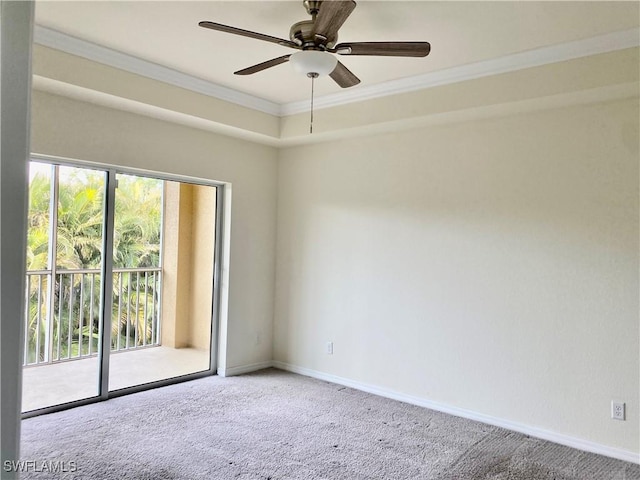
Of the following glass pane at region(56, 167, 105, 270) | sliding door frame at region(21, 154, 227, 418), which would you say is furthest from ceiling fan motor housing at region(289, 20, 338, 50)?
glass pane at region(56, 167, 105, 270)

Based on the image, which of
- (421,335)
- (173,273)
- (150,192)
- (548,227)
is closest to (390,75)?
(548,227)

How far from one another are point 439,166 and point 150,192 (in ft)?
8.79

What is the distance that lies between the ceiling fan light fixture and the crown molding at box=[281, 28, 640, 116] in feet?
4.62

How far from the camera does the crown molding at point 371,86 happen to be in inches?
119

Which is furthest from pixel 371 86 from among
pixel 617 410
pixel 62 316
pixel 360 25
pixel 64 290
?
pixel 62 316

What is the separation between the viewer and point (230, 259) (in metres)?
4.79

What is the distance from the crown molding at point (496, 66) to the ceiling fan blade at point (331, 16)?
56.8 inches

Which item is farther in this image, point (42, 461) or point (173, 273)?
point (173, 273)

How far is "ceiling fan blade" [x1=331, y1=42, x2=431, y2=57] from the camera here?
8.03 feet

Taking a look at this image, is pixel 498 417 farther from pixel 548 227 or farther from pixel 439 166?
pixel 439 166

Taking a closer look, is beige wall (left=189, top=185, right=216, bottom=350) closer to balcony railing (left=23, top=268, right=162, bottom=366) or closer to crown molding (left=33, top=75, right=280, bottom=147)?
crown molding (left=33, top=75, right=280, bottom=147)

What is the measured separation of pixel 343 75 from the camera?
287 cm

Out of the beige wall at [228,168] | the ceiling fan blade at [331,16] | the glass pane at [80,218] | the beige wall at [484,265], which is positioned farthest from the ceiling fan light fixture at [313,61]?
the glass pane at [80,218]

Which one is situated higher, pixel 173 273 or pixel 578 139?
pixel 578 139
